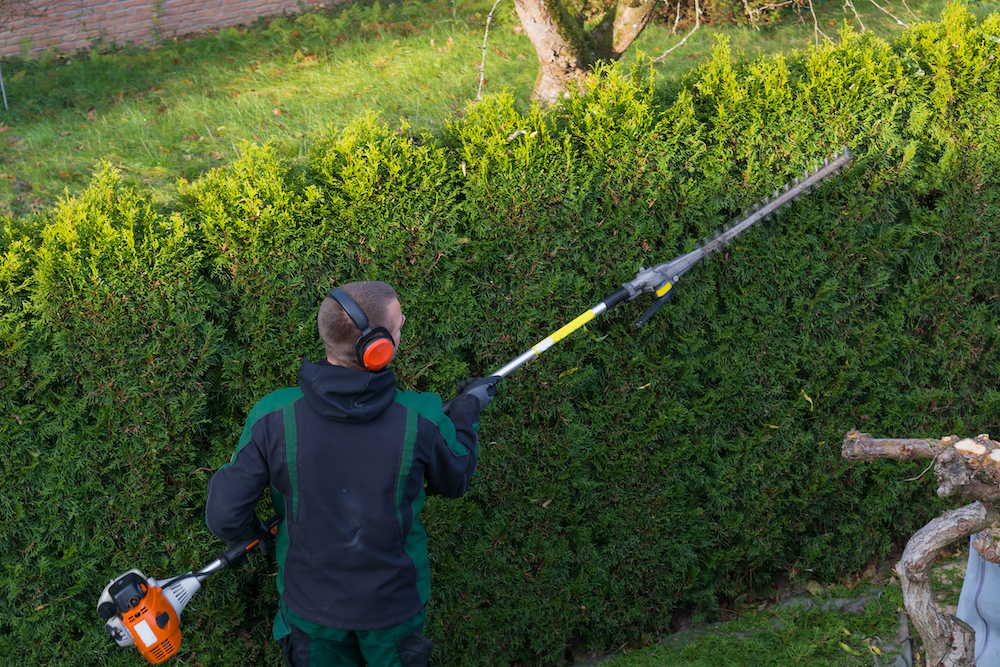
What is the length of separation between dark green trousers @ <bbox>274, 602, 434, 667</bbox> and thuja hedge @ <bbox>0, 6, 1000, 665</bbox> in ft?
2.53

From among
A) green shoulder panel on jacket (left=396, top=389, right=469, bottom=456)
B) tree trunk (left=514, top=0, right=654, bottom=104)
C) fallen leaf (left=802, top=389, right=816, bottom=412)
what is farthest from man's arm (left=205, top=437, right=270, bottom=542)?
tree trunk (left=514, top=0, right=654, bottom=104)

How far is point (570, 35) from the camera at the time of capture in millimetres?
6109

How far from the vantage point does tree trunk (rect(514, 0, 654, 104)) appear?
6051 mm

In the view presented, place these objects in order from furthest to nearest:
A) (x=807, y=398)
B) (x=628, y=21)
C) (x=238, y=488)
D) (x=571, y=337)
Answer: (x=628, y=21) < (x=807, y=398) < (x=571, y=337) < (x=238, y=488)

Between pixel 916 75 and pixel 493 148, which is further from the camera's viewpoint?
pixel 916 75

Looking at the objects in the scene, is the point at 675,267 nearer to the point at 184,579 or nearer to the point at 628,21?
the point at 184,579

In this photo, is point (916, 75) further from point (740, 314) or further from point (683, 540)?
point (683, 540)

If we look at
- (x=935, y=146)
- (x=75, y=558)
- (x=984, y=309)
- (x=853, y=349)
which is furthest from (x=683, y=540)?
(x=75, y=558)

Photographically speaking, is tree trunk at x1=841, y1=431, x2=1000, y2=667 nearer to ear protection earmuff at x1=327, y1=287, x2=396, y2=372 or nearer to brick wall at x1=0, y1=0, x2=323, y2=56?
ear protection earmuff at x1=327, y1=287, x2=396, y2=372

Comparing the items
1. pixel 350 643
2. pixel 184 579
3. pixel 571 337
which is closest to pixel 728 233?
pixel 571 337

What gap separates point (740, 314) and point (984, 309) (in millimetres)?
1598

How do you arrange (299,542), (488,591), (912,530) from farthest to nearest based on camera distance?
1. (912,530)
2. (488,591)
3. (299,542)

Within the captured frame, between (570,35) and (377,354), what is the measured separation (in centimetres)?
426

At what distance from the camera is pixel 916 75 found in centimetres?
437
